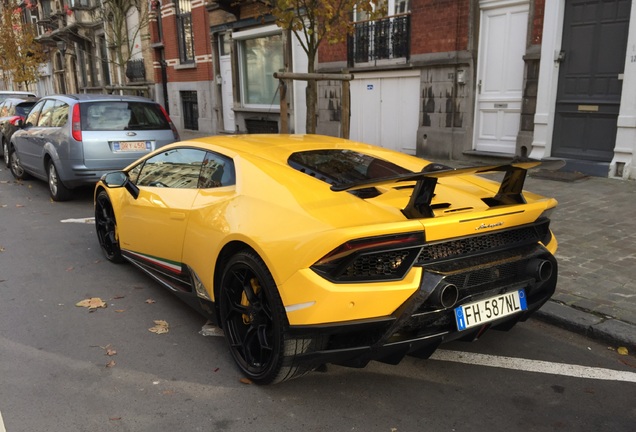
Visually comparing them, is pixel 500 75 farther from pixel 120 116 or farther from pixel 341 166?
pixel 341 166

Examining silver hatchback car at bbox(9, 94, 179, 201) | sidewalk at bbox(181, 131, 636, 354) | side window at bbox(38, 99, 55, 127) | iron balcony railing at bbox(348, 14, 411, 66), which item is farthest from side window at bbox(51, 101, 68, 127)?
sidewalk at bbox(181, 131, 636, 354)

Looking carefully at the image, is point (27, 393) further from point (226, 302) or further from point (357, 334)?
point (357, 334)

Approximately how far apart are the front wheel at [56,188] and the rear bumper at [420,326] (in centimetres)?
690

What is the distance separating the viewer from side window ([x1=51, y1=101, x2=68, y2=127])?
26.8ft

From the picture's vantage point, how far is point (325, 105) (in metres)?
13.9

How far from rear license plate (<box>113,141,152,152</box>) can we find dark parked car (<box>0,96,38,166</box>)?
14.9 ft

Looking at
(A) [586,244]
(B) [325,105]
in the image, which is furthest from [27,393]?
(B) [325,105]

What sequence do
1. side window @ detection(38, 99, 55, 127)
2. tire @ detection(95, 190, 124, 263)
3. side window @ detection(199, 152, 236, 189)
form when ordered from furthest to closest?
side window @ detection(38, 99, 55, 127), tire @ detection(95, 190, 124, 263), side window @ detection(199, 152, 236, 189)

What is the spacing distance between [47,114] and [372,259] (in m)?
8.10

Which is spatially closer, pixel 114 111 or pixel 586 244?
pixel 586 244

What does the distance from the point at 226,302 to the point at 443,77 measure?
8877 mm

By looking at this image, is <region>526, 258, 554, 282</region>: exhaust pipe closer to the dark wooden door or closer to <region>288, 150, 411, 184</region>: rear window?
<region>288, 150, 411, 184</region>: rear window

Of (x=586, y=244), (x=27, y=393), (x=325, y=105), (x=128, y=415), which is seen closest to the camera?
(x=128, y=415)

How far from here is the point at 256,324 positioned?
3.09 m
